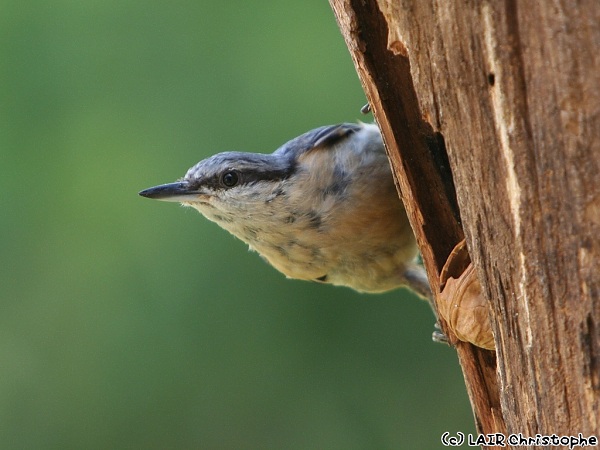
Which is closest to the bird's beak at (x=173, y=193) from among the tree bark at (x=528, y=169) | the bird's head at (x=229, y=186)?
the bird's head at (x=229, y=186)

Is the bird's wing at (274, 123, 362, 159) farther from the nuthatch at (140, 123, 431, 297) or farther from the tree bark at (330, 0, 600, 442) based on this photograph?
the tree bark at (330, 0, 600, 442)

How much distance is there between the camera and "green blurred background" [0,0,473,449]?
445 centimetres

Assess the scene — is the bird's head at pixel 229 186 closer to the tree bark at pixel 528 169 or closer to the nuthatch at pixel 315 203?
the nuthatch at pixel 315 203

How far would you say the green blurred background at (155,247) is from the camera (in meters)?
4.45

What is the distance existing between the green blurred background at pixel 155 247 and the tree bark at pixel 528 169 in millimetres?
2552

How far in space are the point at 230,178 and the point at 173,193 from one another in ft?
0.87

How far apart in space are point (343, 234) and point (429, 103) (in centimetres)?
137

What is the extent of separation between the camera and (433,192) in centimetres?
241

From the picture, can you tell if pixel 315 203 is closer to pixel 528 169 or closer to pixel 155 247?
pixel 155 247

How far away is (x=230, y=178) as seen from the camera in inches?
132

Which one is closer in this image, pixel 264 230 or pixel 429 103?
pixel 429 103

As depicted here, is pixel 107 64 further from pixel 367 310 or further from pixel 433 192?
pixel 433 192

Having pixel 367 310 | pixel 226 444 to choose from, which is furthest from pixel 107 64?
pixel 226 444

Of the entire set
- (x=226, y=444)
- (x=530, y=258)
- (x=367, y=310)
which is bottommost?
(x=226, y=444)
